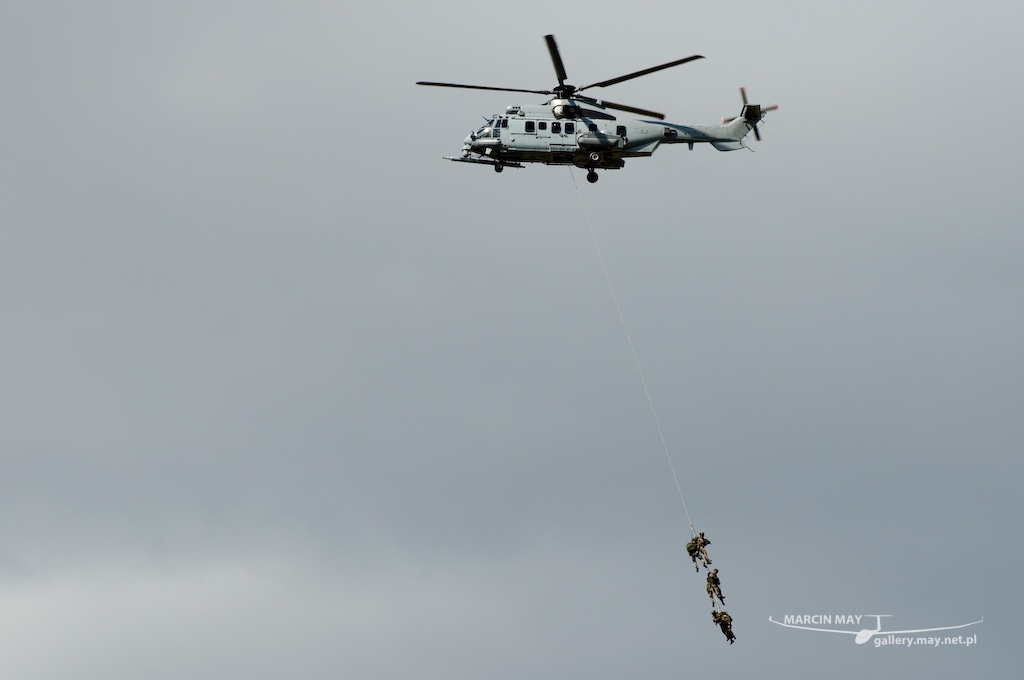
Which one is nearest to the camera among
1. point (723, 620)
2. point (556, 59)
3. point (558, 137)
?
point (723, 620)

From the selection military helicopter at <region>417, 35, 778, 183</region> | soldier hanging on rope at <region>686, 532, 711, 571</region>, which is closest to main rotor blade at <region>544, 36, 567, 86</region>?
military helicopter at <region>417, 35, 778, 183</region>

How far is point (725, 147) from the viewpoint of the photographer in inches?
2475

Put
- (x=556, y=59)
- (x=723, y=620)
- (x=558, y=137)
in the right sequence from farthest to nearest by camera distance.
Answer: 1. (x=558, y=137)
2. (x=556, y=59)
3. (x=723, y=620)

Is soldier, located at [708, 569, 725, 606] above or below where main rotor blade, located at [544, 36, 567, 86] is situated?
below

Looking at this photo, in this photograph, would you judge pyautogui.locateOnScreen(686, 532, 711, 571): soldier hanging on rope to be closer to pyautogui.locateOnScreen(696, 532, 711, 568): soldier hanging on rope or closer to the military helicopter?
pyautogui.locateOnScreen(696, 532, 711, 568): soldier hanging on rope

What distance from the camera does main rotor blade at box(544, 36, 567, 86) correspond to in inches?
2123

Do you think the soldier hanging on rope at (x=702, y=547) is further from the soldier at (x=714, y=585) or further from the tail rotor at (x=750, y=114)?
the tail rotor at (x=750, y=114)

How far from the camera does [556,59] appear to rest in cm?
5575

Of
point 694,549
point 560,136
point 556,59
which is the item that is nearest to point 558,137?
point 560,136

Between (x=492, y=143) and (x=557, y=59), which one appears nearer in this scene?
(x=557, y=59)

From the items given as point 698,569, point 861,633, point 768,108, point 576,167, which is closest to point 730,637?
point 698,569

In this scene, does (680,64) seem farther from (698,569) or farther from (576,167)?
(698,569)

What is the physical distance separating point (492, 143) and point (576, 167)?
12.7 ft

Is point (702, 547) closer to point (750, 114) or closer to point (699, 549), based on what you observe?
point (699, 549)
